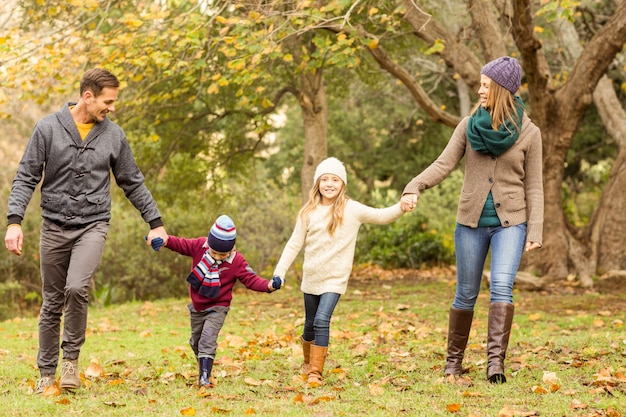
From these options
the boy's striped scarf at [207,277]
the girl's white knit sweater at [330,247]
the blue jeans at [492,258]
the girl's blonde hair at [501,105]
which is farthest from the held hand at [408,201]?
the boy's striped scarf at [207,277]

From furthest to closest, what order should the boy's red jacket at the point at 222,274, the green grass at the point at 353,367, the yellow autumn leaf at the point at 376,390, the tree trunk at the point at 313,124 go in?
the tree trunk at the point at 313,124 → the boy's red jacket at the point at 222,274 → the yellow autumn leaf at the point at 376,390 → the green grass at the point at 353,367

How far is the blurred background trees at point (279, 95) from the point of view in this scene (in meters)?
10.3

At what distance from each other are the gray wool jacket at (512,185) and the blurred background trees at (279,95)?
3.13 m

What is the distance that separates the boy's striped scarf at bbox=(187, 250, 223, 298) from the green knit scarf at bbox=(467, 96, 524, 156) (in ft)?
6.23

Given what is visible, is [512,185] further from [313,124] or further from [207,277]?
[313,124]

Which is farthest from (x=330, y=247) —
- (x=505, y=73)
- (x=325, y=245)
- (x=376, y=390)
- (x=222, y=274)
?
(x=505, y=73)

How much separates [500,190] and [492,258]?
0.45 meters

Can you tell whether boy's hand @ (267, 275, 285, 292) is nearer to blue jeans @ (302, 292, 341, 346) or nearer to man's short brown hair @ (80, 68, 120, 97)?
blue jeans @ (302, 292, 341, 346)

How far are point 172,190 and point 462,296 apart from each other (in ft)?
35.6

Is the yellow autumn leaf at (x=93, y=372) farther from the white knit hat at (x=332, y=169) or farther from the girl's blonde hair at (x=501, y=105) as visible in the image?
the girl's blonde hair at (x=501, y=105)

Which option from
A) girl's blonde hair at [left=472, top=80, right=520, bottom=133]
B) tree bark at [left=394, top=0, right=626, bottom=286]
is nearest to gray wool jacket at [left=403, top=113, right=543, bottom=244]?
girl's blonde hair at [left=472, top=80, right=520, bottom=133]

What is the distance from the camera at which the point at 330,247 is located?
216 inches

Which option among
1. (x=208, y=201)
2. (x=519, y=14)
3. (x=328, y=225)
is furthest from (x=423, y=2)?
(x=328, y=225)

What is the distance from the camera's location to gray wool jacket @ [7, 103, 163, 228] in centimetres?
511
